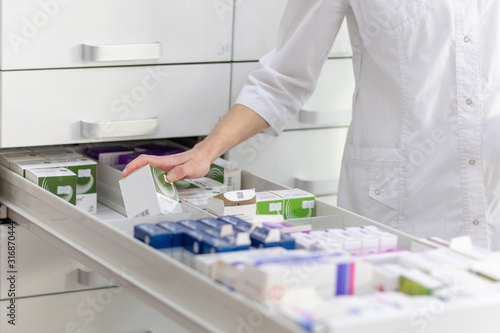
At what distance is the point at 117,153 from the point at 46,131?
191 millimetres

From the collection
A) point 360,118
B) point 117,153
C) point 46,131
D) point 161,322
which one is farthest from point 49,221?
point 360,118

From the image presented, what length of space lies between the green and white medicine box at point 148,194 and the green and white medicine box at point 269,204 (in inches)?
5.2

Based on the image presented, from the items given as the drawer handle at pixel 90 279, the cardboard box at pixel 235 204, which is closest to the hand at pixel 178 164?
the cardboard box at pixel 235 204

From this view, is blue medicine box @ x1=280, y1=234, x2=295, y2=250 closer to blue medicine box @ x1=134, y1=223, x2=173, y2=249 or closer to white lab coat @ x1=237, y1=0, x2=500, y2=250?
blue medicine box @ x1=134, y1=223, x2=173, y2=249

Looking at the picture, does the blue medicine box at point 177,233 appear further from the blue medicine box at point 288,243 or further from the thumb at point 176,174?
the thumb at point 176,174

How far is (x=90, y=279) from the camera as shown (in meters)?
1.56

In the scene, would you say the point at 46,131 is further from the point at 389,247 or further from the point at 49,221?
the point at 389,247

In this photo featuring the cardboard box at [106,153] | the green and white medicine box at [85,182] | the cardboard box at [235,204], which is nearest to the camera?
the cardboard box at [235,204]

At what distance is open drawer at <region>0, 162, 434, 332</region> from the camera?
87 centimetres

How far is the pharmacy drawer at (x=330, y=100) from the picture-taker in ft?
5.68

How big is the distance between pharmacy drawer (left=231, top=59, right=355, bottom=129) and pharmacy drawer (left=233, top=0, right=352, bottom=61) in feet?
0.53

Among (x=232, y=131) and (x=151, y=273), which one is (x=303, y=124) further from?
(x=151, y=273)

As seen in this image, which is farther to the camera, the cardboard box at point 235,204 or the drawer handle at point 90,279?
the drawer handle at point 90,279

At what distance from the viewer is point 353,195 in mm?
1551
